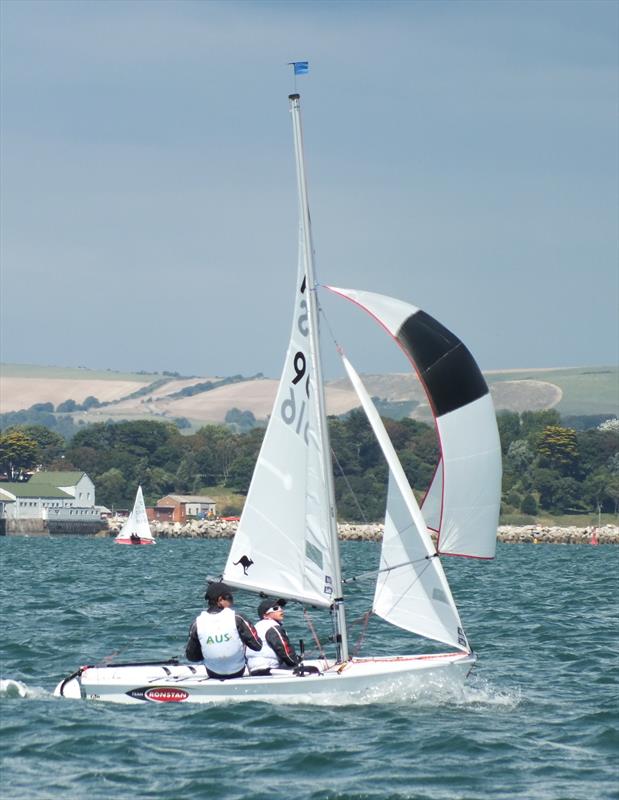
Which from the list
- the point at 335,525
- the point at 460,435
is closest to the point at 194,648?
the point at 335,525

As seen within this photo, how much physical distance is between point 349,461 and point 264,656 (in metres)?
Answer: 143

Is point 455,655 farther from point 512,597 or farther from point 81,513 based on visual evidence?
point 81,513

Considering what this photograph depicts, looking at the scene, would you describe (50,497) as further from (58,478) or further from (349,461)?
(349,461)

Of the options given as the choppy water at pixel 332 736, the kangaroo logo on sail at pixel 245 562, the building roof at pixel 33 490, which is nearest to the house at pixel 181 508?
the building roof at pixel 33 490

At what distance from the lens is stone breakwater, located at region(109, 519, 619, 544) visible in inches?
5015

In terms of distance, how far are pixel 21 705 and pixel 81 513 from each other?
129m

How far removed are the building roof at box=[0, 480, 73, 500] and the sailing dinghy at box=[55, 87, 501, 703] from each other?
415ft

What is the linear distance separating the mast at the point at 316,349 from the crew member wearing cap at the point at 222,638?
1153mm

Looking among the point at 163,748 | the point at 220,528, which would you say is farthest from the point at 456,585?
the point at 220,528

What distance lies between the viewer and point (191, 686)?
18734 mm

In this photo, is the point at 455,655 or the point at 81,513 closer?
the point at 455,655

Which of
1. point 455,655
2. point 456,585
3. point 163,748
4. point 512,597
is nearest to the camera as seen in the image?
point 163,748

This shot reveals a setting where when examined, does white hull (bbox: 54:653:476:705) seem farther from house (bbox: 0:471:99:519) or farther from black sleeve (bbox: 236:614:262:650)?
house (bbox: 0:471:99:519)

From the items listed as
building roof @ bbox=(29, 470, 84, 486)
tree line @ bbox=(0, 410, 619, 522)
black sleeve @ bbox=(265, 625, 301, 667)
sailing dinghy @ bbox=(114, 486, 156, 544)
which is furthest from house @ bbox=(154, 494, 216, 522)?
black sleeve @ bbox=(265, 625, 301, 667)
